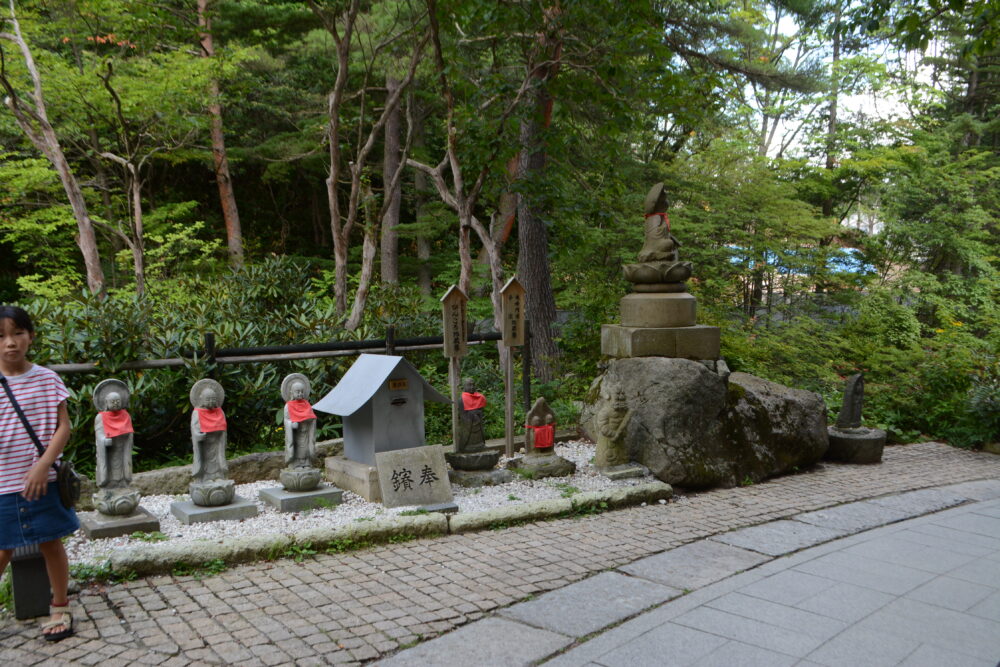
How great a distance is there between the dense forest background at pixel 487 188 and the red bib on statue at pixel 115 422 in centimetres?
148

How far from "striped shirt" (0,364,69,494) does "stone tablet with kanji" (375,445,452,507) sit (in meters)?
2.70

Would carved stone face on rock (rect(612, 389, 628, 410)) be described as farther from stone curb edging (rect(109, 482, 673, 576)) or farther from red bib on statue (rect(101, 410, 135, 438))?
red bib on statue (rect(101, 410, 135, 438))

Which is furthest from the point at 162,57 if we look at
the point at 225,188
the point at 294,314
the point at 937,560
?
the point at 937,560

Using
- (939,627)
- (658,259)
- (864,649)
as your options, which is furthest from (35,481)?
(658,259)

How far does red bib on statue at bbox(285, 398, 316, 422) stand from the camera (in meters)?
6.14

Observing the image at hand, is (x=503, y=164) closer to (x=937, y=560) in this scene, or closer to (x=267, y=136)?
(x=937, y=560)

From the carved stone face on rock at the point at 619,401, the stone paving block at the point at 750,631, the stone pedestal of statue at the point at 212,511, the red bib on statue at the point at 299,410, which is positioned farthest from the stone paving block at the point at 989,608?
the stone pedestal of statue at the point at 212,511

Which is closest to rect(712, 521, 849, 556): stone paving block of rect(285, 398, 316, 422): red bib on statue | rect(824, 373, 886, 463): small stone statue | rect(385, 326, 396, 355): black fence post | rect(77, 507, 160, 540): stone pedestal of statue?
rect(824, 373, 886, 463): small stone statue

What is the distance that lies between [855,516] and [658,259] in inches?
125

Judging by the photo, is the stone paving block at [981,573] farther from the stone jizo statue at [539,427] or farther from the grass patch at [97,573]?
the grass patch at [97,573]

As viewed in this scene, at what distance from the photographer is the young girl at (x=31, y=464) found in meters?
3.63

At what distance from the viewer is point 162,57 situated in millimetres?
12953

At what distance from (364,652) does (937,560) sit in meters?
4.22

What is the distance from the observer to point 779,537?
5.65 m
